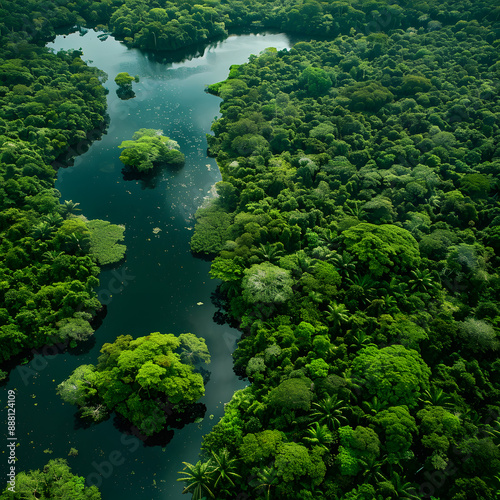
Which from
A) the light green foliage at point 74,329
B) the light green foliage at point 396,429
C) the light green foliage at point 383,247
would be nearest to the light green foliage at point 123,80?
the light green foliage at point 74,329

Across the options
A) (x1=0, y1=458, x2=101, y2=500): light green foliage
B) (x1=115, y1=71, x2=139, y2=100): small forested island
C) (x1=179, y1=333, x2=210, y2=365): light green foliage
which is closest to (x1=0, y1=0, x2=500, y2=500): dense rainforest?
(x1=179, y1=333, x2=210, y2=365): light green foliage

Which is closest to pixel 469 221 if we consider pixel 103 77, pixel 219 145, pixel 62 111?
pixel 219 145

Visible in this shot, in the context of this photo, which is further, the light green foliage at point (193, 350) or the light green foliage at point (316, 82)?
the light green foliage at point (316, 82)

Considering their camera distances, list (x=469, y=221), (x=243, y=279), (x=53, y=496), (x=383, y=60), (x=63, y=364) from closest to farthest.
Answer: (x=53, y=496)
(x=63, y=364)
(x=243, y=279)
(x=469, y=221)
(x=383, y=60)

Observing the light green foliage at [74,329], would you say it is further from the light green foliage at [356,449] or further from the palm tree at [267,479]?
the light green foliage at [356,449]

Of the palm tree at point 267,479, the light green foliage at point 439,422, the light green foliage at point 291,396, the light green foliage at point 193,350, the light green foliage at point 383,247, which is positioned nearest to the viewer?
the palm tree at point 267,479

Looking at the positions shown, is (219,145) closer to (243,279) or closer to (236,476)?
(243,279)

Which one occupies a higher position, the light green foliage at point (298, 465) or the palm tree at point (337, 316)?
the palm tree at point (337, 316)

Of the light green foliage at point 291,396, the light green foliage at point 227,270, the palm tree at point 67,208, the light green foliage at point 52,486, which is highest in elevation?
the palm tree at point 67,208
